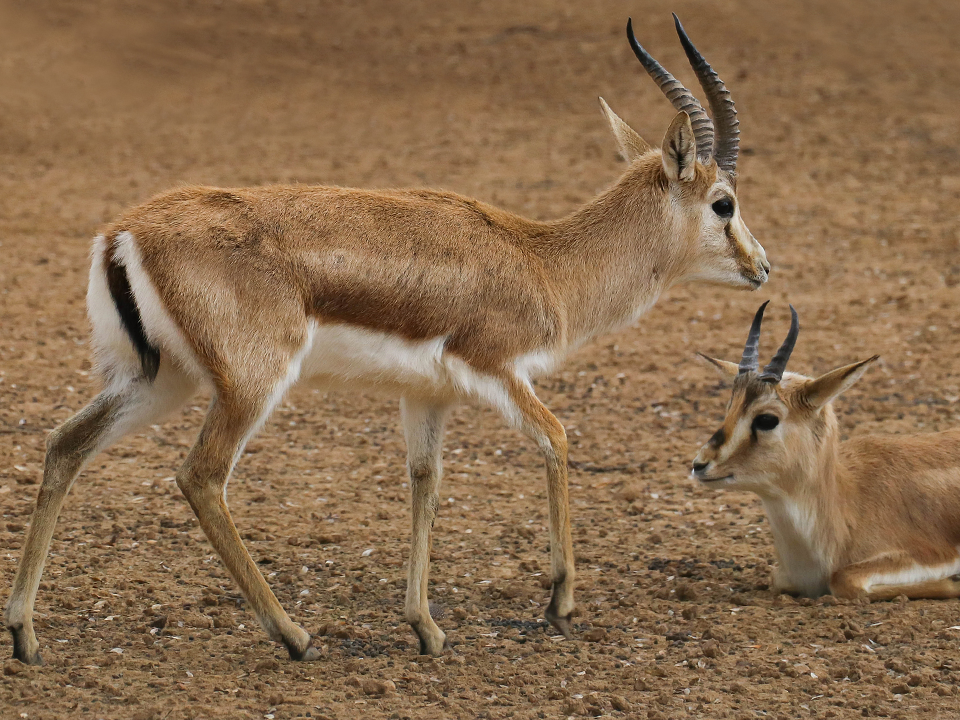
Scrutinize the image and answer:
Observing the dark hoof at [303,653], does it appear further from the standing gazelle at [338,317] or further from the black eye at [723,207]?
the black eye at [723,207]

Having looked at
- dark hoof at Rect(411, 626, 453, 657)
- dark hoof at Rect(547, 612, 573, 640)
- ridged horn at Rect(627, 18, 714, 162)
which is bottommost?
dark hoof at Rect(411, 626, 453, 657)

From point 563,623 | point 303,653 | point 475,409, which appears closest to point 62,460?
point 303,653

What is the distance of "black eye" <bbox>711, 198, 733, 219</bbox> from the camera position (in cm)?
598

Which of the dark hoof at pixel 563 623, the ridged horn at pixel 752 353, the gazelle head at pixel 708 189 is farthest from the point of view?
the ridged horn at pixel 752 353

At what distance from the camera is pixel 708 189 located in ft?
19.6

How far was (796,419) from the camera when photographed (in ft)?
20.0

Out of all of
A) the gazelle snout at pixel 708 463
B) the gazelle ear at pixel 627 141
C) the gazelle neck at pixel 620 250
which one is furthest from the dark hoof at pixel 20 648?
the gazelle ear at pixel 627 141

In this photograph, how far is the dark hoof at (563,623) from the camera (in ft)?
17.8

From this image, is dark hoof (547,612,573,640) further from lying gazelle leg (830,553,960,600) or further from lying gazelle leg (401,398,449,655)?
lying gazelle leg (830,553,960,600)

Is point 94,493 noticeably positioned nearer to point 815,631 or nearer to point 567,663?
point 567,663

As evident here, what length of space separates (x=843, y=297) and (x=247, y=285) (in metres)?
7.81

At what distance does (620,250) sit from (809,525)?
157 centimetres

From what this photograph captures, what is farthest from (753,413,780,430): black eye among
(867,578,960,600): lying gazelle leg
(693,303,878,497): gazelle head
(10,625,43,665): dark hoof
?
(10,625,43,665): dark hoof

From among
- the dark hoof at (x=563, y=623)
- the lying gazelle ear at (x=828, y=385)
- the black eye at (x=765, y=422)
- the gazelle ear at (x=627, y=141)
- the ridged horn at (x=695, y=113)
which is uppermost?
the ridged horn at (x=695, y=113)
